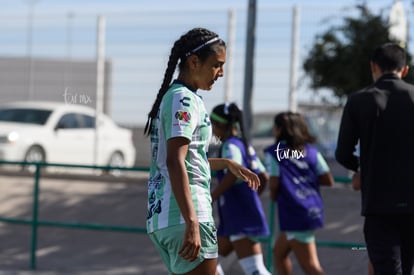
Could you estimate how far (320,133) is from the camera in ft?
46.1

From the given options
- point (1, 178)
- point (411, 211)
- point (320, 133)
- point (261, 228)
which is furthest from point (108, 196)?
point (411, 211)

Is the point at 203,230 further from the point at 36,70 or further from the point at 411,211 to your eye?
the point at 36,70

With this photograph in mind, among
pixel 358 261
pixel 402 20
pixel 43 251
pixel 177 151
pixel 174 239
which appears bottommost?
pixel 43 251

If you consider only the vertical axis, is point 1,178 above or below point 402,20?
below

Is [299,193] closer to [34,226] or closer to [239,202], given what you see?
[239,202]

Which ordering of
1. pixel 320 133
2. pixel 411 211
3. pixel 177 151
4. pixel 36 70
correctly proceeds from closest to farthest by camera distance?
pixel 177 151, pixel 411 211, pixel 320 133, pixel 36 70

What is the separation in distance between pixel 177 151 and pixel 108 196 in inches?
A: 301

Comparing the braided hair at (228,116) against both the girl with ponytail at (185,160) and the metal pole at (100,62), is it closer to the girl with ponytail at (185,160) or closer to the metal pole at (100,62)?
the girl with ponytail at (185,160)

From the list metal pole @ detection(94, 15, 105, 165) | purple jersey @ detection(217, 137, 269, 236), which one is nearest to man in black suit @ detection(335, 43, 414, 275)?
purple jersey @ detection(217, 137, 269, 236)

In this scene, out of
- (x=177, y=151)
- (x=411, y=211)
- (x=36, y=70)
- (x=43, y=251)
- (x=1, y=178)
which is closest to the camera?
(x=177, y=151)

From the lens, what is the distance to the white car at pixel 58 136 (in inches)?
563

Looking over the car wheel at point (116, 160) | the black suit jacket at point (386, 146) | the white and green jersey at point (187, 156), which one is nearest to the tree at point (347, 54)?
the car wheel at point (116, 160)

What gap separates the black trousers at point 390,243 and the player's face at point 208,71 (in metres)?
1.28

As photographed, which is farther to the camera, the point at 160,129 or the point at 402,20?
the point at 402,20
